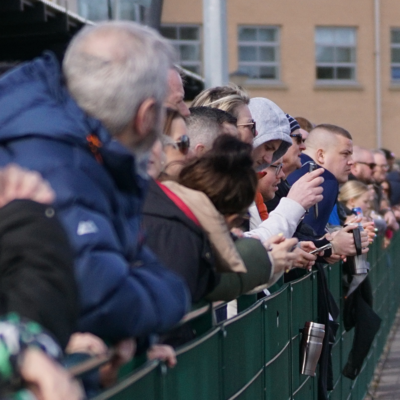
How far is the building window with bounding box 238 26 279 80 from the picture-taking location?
1048 inches

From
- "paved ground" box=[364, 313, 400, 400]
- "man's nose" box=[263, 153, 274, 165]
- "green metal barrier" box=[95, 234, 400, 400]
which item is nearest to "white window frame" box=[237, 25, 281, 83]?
"paved ground" box=[364, 313, 400, 400]

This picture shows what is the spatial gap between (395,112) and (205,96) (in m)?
23.3

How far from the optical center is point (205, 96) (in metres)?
4.48

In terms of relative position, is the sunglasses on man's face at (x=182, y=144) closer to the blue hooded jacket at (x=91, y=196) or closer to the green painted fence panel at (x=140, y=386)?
the blue hooded jacket at (x=91, y=196)

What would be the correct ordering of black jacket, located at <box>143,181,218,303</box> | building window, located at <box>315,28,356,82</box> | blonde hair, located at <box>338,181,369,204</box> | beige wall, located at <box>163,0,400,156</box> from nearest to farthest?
1. black jacket, located at <box>143,181,218,303</box>
2. blonde hair, located at <box>338,181,369,204</box>
3. beige wall, located at <box>163,0,400,156</box>
4. building window, located at <box>315,28,356,82</box>

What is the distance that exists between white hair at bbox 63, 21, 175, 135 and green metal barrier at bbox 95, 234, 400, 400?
58 cm

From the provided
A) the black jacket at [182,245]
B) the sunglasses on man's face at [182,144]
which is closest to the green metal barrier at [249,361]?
the black jacket at [182,245]

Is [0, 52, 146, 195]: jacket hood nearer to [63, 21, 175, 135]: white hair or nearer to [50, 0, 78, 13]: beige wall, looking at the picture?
[63, 21, 175, 135]: white hair

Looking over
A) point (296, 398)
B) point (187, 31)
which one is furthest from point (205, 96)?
point (187, 31)

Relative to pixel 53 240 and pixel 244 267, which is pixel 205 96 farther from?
pixel 53 240

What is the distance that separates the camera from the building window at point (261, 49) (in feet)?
87.3

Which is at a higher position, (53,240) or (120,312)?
(53,240)

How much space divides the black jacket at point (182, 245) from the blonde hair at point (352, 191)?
569cm

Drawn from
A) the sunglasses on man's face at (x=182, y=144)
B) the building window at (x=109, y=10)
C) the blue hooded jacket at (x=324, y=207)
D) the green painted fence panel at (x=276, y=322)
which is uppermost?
the building window at (x=109, y=10)
